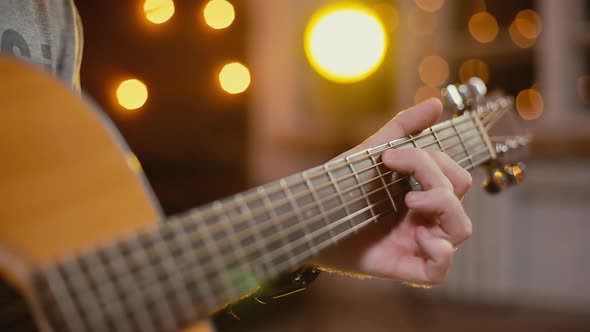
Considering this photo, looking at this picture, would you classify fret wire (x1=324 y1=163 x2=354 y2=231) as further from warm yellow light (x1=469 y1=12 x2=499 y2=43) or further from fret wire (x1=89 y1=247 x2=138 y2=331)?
warm yellow light (x1=469 y1=12 x2=499 y2=43)

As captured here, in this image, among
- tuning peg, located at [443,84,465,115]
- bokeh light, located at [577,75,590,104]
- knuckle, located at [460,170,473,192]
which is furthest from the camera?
bokeh light, located at [577,75,590,104]

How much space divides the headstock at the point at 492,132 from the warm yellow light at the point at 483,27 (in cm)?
242

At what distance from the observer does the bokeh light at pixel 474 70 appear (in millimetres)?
3404

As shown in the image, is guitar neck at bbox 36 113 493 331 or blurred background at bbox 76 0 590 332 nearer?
guitar neck at bbox 36 113 493 331

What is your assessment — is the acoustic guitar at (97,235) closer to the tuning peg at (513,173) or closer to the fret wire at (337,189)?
the fret wire at (337,189)

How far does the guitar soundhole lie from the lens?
550 millimetres

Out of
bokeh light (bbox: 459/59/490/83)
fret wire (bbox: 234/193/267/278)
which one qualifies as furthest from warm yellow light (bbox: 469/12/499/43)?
fret wire (bbox: 234/193/267/278)

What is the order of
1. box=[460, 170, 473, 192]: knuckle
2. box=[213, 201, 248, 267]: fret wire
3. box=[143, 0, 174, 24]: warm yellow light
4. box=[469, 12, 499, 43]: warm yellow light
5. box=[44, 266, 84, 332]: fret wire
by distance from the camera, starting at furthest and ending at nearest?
box=[469, 12, 499, 43]: warm yellow light < box=[143, 0, 174, 24]: warm yellow light < box=[460, 170, 473, 192]: knuckle < box=[213, 201, 248, 267]: fret wire < box=[44, 266, 84, 332]: fret wire

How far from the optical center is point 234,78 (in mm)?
3596

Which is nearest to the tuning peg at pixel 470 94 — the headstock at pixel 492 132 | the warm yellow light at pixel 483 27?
the headstock at pixel 492 132

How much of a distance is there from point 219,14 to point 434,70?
1.19 meters

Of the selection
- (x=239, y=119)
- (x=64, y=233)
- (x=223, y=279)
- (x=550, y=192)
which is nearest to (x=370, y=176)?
(x=223, y=279)

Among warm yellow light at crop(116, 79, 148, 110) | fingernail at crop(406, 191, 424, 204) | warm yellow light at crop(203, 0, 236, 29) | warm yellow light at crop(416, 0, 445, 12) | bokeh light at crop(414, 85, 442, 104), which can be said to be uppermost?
warm yellow light at crop(203, 0, 236, 29)

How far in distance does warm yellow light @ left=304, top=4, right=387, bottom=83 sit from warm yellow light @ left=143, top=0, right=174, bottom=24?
72 centimetres
